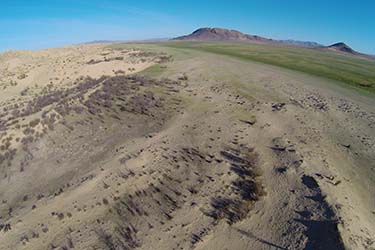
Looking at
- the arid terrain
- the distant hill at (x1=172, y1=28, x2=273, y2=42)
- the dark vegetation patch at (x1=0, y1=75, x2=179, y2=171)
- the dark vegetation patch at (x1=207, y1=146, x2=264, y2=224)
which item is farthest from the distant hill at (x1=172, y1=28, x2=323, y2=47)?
the dark vegetation patch at (x1=207, y1=146, x2=264, y2=224)

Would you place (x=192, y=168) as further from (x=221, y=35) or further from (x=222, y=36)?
(x=221, y=35)

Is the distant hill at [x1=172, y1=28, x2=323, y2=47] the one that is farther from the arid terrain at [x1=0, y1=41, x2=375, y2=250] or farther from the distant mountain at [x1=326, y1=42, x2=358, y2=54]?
the arid terrain at [x1=0, y1=41, x2=375, y2=250]

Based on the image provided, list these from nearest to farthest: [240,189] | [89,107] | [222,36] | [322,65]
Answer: [240,189] < [89,107] < [322,65] < [222,36]

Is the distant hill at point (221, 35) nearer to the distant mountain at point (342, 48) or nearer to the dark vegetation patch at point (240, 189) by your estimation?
the distant mountain at point (342, 48)

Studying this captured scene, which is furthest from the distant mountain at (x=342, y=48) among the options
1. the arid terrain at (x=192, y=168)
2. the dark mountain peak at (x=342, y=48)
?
the arid terrain at (x=192, y=168)

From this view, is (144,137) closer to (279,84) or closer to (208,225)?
(208,225)

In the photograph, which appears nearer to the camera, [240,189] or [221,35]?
[240,189]

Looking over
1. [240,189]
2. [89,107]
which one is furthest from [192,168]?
[89,107]

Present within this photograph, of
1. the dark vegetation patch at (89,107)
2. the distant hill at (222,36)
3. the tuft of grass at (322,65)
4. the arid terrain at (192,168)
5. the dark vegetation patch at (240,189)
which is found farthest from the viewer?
the distant hill at (222,36)
